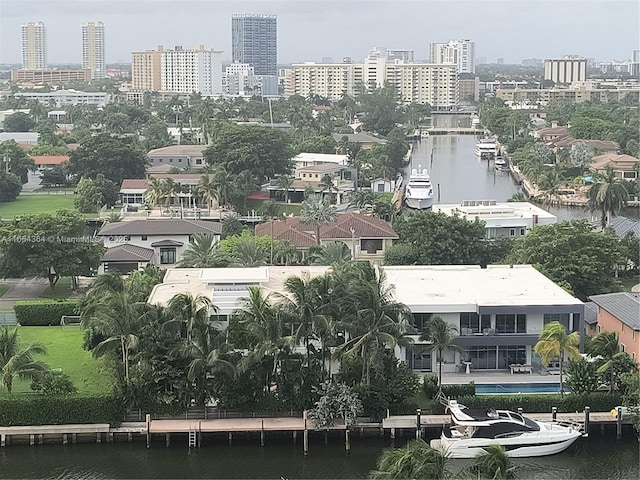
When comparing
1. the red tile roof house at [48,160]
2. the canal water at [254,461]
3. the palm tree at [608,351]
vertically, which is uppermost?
the red tile roof house at [48,160]

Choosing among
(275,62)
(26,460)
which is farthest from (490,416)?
(275,62)

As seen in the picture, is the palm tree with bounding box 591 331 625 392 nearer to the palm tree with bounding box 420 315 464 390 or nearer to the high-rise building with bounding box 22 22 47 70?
the palm tree with bounding box 420 315 464 390

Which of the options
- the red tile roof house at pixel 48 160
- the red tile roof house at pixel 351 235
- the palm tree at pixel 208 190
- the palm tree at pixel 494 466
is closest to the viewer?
the palm tree at pixel 494 466

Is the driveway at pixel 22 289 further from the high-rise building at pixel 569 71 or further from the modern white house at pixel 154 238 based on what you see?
the high-rise building at pixel 569 71

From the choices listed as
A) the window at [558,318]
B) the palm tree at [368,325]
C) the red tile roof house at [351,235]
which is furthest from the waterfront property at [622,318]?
the red tile roof house at [351,235]

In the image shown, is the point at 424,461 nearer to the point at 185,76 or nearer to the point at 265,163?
the point at 265,163

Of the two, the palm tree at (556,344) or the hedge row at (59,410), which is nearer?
the hedge row at (59,410)
